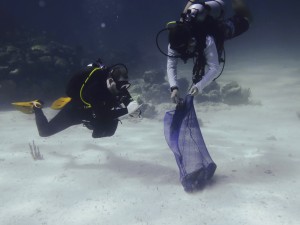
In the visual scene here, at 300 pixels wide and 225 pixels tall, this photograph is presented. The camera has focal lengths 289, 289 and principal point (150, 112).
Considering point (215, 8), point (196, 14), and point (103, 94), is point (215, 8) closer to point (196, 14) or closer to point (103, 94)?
point (196, 14)

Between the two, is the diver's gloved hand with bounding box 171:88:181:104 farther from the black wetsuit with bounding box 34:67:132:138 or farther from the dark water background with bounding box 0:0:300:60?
the dark water background with bounding box 0:0:300:60

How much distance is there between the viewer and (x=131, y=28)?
59875mm

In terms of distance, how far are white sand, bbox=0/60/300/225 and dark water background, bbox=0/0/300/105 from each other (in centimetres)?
542

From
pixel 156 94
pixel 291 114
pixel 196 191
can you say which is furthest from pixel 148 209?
pixel 156 94

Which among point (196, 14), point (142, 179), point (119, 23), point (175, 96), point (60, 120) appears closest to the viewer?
point (196, 14)

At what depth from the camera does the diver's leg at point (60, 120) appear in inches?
233

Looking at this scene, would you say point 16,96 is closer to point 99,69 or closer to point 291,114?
point 99,69

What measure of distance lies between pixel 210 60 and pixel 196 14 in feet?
2.79

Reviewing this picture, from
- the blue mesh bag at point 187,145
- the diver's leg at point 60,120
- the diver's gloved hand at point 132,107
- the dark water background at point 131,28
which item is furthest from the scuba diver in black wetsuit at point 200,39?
the dark water background at point 131,28

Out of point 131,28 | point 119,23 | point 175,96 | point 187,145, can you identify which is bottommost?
point 119,23

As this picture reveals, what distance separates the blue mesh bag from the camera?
529 centimetres

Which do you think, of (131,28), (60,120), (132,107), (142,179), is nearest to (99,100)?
(132,107)

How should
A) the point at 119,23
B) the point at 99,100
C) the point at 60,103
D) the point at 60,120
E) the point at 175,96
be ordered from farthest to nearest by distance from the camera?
1. the point at 119,23
2. the point at 60,120
3. the point at 60,103
4. the point at 175,96
5. the point at 99,100

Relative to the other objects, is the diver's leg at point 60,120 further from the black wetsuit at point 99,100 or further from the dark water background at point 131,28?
the dark water background at point 131,28
